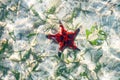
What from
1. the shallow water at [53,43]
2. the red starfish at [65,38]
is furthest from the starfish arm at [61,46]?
the shallow water at [53,43]

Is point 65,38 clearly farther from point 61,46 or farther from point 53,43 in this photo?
point 53,43

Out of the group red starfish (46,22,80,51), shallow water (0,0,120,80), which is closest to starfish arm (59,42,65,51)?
red starfish (46,22,80,51)

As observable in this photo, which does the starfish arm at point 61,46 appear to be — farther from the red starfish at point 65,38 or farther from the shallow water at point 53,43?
the shallow water at point 53,43

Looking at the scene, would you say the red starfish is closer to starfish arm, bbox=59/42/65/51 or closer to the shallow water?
starfish arm, bbox=59/42/65/51


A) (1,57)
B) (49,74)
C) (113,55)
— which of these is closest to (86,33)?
(113,55)

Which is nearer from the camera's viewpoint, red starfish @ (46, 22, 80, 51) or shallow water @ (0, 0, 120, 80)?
red starfish @ (46, 22, 80, 51)

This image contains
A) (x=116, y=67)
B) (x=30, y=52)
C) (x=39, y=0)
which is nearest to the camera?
(x=116, y=67)

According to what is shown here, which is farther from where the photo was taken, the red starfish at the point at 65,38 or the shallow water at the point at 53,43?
the shallow water at the point at 53,43

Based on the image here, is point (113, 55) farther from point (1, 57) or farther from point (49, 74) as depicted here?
point (1, 57)
